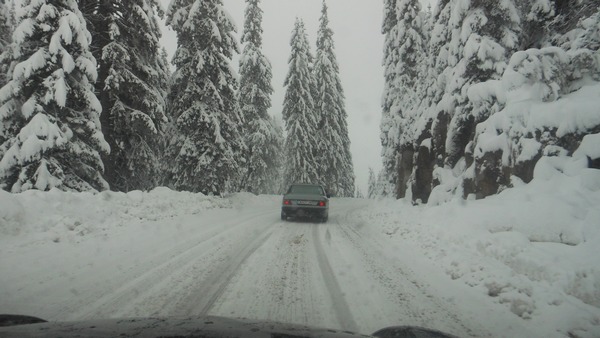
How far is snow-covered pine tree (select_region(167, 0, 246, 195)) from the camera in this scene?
18891 mm

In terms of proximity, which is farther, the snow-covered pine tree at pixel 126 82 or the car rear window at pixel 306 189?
the car rear window at pixel 306 189

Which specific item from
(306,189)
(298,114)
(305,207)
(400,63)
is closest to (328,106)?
(298,114)

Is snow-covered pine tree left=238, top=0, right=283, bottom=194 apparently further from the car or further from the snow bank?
the snow bank

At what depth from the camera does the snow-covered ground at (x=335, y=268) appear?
4566 mm

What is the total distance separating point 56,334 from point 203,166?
56.6ft

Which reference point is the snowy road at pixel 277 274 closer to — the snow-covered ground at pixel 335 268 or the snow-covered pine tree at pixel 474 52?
the snow-covered ground at pixel 335 268

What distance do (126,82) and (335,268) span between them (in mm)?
11427

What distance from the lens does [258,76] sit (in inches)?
1171

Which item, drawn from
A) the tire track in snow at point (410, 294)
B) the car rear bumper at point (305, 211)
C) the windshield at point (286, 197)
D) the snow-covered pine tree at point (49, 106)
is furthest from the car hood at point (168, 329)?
the car rear bumper at point (305, 211)

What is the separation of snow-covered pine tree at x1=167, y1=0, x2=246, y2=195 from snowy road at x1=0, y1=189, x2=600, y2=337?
27.6ft

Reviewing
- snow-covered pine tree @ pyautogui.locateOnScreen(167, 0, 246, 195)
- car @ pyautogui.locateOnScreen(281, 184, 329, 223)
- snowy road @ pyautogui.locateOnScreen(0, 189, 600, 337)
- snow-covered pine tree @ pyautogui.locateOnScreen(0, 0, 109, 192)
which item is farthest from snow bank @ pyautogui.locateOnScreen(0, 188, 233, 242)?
snow-covered pine tree @ pyautogui.locateOnScreen(167, 0, 246, 195)

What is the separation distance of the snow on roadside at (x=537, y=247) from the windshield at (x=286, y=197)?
0.04 meters

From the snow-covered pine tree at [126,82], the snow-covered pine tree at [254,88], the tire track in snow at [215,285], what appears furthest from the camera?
the snow-covered pine tree at [254,88]

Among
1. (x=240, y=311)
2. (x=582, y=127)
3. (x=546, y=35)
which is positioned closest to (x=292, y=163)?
(x=546, y=35)
